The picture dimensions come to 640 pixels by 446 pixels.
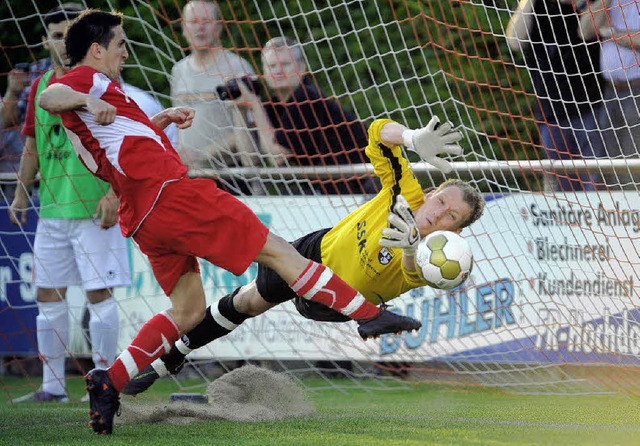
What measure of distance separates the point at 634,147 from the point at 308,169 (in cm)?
213

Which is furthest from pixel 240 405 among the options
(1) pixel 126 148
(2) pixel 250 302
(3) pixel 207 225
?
(1) pixel 126 148

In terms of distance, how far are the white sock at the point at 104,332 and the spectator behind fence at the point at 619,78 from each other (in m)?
3.19

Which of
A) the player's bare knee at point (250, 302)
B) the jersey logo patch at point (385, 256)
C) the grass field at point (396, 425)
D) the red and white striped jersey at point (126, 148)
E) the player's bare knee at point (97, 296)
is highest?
the red and white striped jersey at point (126, 148)

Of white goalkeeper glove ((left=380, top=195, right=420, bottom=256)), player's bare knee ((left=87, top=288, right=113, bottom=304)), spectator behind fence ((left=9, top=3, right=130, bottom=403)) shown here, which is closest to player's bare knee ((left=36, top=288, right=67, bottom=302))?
spectator behind fence ((left=9, top=3, right=130, bottom=403))

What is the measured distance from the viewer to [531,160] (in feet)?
23.8

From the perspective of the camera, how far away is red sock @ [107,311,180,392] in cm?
519

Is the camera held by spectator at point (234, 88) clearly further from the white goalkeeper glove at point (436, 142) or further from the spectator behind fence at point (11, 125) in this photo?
the white goalkeeper glove at point (436, 142)

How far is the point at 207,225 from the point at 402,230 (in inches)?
Result: 34.5

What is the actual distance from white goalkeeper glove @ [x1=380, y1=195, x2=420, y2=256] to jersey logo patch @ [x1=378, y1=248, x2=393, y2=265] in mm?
459


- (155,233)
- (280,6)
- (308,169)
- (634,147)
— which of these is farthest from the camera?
(280,6)

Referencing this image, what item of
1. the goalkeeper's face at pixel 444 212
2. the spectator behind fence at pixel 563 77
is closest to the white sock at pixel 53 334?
the goalkeeper's face at pixel 444 212

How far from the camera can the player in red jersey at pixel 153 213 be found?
201 inches

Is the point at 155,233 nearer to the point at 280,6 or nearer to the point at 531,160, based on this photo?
the point at 531,160

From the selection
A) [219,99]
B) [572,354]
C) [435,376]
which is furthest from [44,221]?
[572,354]
